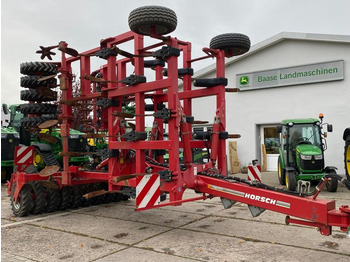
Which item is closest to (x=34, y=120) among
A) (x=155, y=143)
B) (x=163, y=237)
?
(x=155, y=143)

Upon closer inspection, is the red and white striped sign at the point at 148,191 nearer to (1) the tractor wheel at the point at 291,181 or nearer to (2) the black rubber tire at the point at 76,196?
(2) the black rubber tire at the point at 76,196

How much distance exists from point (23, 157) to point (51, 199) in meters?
0.94

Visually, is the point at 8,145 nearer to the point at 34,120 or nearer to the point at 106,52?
the point at 34,120

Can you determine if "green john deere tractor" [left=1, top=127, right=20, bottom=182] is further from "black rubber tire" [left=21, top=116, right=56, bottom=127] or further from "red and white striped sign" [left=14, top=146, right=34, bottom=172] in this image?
"black rubber tire" [left=21, top=116, right=56, bottom=127]

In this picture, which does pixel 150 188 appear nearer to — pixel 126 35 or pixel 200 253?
pixel 200 253

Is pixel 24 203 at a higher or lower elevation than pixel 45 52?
lower

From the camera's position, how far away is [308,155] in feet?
29.9

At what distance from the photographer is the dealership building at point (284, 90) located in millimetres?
12688

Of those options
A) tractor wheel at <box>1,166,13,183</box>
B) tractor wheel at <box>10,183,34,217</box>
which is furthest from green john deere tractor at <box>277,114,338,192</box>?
tractor wheel at <box>1,166,13,183</box>

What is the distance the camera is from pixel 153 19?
4297 mm

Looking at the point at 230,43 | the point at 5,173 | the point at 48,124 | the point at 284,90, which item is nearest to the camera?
the point at 230,43

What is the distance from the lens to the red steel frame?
12.3 ft

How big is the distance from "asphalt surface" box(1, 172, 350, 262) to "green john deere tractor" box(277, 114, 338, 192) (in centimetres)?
317

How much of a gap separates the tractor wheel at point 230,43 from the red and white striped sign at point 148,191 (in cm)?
252
